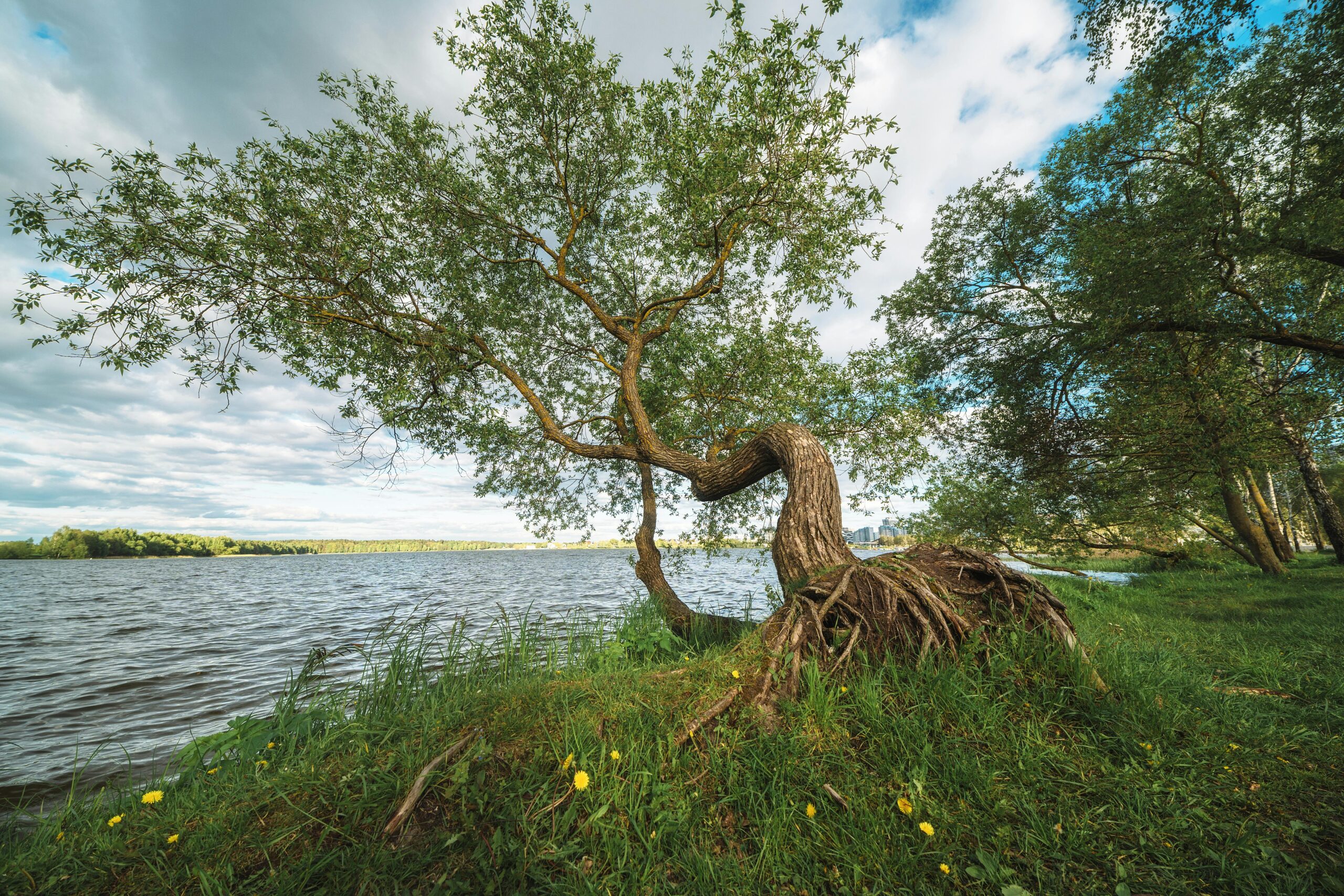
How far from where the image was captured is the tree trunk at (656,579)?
25.7 ft

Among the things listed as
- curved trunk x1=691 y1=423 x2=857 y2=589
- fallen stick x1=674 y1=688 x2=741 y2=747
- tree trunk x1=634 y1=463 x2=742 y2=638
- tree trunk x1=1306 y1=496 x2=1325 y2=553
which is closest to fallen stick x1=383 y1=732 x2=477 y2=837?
fallen stick x1=674 y1=688 x2=741 y2=747

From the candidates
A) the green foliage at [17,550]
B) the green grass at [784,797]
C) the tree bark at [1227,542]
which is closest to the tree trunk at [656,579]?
the green grass at [784,797]

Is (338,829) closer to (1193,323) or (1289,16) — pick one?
(1193,323)

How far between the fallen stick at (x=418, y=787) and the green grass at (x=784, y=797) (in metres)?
0.06

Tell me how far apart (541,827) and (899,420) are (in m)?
7.49

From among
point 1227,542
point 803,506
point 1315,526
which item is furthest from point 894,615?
point 1315,526

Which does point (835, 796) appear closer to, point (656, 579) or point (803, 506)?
point (803, 506)

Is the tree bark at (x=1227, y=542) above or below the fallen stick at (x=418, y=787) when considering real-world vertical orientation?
above

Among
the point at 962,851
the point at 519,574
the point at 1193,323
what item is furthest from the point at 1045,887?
the point at 519,574

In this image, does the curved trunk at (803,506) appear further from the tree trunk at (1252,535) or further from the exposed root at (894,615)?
the tree trunk at (1252,535)

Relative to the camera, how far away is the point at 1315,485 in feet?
35.3

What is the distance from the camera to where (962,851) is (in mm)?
2098

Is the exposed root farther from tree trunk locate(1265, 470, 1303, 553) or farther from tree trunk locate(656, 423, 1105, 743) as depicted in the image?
tree trunk locate(1265, 470, 1303, 553)

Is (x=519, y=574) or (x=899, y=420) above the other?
(x=899, y=420)
